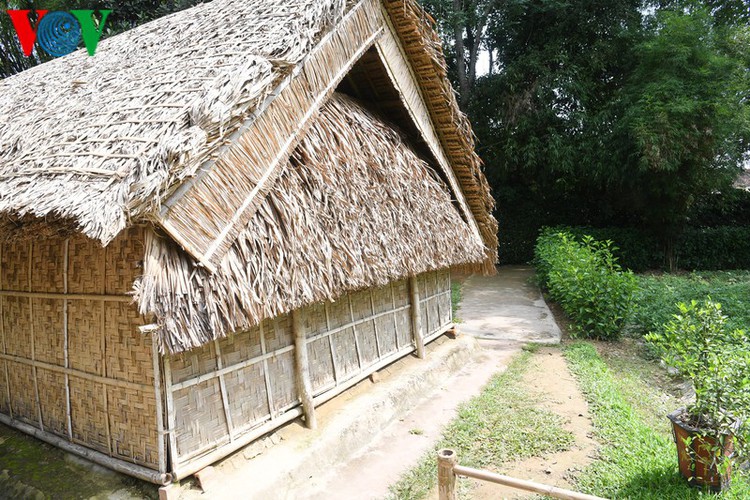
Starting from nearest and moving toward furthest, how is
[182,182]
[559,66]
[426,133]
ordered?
1. [182,182]
2. [426,133]
3. [559,66]

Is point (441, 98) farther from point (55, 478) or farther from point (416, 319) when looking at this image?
point (55, 478)

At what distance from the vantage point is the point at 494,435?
460cm

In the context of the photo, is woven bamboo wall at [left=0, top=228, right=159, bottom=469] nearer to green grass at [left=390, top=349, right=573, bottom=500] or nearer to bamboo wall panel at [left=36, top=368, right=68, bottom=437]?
bamboo wall panel at [left=36, top=368, right=68, bottom=437]

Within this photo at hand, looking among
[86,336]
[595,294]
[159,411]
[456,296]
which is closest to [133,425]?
[159,411]

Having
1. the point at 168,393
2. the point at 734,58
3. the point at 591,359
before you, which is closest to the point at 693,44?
the point at 734,58

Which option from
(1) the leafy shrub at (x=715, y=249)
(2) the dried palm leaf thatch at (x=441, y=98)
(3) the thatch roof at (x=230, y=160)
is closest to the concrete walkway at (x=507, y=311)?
(2) the dried palm leaf thatch at (x=441, y=98)

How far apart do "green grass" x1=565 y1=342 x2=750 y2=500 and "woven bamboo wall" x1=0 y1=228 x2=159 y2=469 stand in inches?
138

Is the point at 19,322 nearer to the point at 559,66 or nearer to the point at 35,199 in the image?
the point at 35,199

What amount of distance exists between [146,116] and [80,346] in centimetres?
185

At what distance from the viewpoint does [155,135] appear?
8.66 ft

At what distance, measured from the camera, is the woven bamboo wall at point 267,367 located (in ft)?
10.4

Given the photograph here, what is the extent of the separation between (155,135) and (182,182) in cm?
30

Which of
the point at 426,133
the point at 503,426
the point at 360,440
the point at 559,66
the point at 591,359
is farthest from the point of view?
the point at 559,66

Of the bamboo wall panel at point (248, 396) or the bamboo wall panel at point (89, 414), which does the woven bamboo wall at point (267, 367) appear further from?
the bamboo wall panel at point (89, 414)
